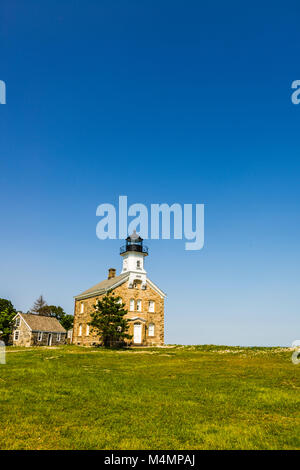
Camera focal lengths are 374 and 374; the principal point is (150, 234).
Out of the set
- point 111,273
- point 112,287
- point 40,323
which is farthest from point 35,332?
point 112,287

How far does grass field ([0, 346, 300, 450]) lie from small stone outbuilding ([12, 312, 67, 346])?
114 ft

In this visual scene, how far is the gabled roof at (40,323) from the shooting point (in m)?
52.2

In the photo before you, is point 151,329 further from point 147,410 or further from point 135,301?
→ point 147,410

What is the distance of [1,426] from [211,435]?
16.6 feet

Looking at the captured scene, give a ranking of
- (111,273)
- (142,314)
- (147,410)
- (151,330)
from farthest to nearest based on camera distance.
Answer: (111,273), (151,330), (142,314), (147,410)

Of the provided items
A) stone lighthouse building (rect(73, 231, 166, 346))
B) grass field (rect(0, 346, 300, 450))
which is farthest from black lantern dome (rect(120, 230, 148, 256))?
grass field (rect(0, 346, 300, 450))

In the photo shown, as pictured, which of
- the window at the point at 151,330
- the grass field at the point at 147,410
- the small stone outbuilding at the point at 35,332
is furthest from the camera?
the small stone outbuilding at the point at 35,332

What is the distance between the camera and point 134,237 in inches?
2093

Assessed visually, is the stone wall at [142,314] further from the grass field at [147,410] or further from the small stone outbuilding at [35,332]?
the grass field at [147,410]

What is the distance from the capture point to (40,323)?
53.7 meters

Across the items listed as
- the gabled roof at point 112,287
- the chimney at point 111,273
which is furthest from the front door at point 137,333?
the chimney at point 111,273

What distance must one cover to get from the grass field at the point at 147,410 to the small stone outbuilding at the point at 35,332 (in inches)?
1370

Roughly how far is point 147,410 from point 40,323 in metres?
46.2
